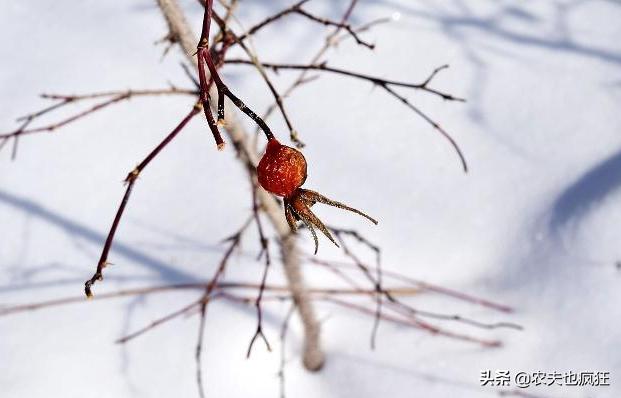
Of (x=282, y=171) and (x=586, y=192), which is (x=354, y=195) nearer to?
(x=586, y=192)

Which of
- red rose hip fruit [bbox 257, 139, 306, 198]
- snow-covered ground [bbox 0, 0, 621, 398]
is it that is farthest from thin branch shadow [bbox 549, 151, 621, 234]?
red rose hip fruit [bbox 257, 139, 306, 198]

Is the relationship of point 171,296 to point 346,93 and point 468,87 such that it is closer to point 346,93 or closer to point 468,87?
point 346,93

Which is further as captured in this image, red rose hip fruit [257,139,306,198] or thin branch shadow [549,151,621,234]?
thin branch shadow [549,151,621,234]

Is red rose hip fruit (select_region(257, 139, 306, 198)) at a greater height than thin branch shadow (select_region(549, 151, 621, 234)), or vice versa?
thin branch shadow (select_region(549, 151, 621, 234))

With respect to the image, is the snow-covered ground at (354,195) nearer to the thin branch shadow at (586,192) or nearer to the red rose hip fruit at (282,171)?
the thin branch shadow at (586,192)

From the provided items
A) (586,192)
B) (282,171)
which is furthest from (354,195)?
(282,171)

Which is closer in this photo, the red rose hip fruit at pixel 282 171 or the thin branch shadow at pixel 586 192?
the red rose hip fruit at pixel 282 171

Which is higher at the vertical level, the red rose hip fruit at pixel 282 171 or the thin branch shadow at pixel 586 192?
the thin branch shadow at pixel 586 192

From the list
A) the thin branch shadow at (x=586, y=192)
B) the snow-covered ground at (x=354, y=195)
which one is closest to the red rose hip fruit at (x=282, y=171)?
the snow-covered ground at (x=354, y=195)

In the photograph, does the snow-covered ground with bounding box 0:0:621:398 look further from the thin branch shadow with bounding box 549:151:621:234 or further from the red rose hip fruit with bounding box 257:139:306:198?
the red rose hip fruit with bounding box 257:139:306:198
